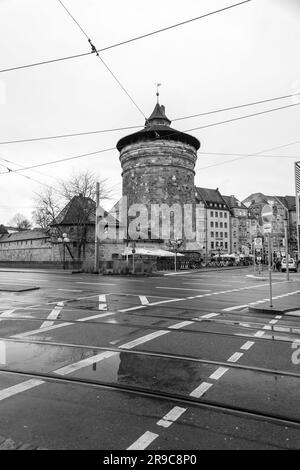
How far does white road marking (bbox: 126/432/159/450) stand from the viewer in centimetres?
319

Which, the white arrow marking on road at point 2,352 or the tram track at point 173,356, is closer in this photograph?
the tram track at point 173,356

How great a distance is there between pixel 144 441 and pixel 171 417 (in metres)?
0.58

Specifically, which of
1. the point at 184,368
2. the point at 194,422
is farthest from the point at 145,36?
the point at 194,422

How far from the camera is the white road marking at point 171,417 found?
12.0ft

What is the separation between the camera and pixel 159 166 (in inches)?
2219

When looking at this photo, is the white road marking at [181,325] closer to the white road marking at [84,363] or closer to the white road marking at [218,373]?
the white road marking at [84,363]

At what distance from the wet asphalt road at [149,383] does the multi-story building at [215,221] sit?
91085mm

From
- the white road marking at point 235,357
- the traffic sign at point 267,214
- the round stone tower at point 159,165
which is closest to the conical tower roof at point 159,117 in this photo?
the round stone tower at point 159,165

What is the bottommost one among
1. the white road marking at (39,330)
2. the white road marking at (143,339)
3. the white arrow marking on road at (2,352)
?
the white arrow marking on road at (2,352)

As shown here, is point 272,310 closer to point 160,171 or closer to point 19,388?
point 19,388

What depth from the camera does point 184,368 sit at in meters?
5.43

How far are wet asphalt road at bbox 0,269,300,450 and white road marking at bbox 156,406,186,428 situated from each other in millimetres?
10

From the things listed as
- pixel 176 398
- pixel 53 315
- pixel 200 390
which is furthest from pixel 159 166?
pixel 176 398
